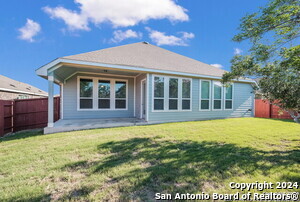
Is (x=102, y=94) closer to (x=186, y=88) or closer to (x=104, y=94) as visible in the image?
(x=104, y=94)

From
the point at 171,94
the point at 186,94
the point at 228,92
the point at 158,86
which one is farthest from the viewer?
the point at 228,92

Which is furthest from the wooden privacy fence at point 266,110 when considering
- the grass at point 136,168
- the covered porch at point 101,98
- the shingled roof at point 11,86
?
the shingled roof at point 11,86

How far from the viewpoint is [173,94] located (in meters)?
8.67

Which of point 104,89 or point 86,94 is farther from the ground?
point 104,89

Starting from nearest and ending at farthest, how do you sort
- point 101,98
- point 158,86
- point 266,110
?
point 158,86
point 101,98
point 266,110

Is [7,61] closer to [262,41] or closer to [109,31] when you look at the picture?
[109,31]

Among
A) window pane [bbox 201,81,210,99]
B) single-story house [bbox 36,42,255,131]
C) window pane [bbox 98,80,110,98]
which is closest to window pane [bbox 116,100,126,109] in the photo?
single-story house [bbox 36,42,255,131]

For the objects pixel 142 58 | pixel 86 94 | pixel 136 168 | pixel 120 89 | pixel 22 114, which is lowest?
pixel 136 168

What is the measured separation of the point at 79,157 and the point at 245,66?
4.88 meters

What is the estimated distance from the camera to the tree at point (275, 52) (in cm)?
327

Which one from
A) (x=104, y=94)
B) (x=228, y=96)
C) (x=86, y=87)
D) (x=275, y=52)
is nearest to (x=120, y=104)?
(x=104, y=94)

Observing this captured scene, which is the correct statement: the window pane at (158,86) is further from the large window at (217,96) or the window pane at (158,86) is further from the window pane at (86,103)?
the window pane at (86,103)

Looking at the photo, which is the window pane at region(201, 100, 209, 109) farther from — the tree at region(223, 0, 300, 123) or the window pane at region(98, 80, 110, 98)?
the window pane at region(98, 80, 110, 98)

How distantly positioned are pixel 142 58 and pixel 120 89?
8.10ft
